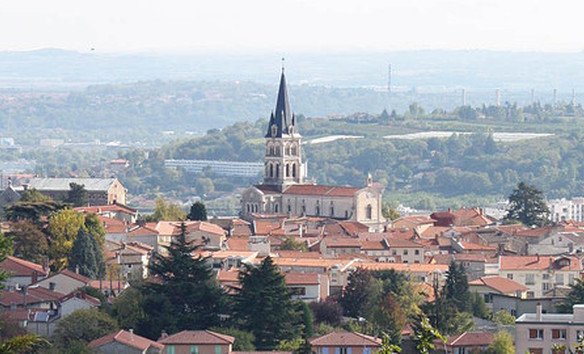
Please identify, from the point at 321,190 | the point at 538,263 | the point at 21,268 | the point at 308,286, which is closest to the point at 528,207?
the point at 321,190

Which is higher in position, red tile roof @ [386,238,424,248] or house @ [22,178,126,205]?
red tile roof @ [386,238,424,248]

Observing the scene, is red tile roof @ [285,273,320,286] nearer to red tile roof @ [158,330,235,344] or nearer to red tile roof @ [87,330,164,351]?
red tile roof @ [158,330,235,344]

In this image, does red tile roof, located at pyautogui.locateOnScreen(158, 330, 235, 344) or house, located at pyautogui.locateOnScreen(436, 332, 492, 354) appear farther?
red tile roof, located at pyautogui.locateOnScreen(158, 330, 235, 344)

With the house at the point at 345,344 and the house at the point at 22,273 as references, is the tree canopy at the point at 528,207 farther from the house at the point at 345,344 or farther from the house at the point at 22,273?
the house at the point at 345,344

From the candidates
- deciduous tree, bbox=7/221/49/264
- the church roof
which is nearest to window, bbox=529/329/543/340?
deciduous tree, bbox=7/221/49/264

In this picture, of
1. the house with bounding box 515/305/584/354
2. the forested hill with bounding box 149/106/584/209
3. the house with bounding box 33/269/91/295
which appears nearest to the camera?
the house with bounding box 515/305/584/354

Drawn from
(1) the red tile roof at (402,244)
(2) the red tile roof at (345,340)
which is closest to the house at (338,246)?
(1) the red tile roof at (402,244)

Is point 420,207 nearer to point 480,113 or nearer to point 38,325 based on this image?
point 480,113
